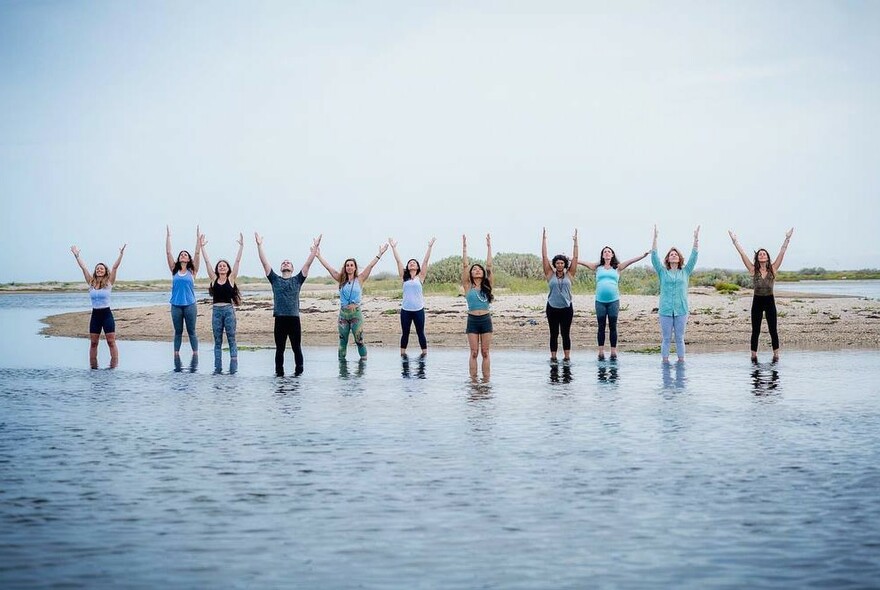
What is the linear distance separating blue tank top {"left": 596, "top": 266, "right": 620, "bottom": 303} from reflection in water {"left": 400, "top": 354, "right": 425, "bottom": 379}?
4028 millimetres

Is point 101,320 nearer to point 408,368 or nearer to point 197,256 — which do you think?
point 197,256

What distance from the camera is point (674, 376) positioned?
1744 cm

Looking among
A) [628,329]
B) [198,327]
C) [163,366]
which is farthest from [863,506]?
[198,327]

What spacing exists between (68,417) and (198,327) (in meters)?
22.9

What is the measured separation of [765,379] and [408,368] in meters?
6.94

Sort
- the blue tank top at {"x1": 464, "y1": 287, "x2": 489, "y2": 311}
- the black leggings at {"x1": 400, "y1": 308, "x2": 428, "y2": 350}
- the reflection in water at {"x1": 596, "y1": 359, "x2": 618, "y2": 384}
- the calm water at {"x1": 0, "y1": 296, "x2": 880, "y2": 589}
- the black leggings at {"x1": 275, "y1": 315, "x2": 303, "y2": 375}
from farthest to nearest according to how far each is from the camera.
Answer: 1. the black leggings at {"x1": 400, "y1": 308, "x2": 428, "y2": 350}
2. the black leggings at {"x1": 275, "y1": 315, "x2": 303, "y2": 375}
3. the reflection in water at {"x1": 596, "y1": 359, "x2": 618, "y2": 384}
4. the blue tank top at {"x1": 464, "y1": 287, "x2": 489, "y2": 311}
5. the calm water at {"x1": 0, "y1": 296, "x2": 880, "y2": 589}

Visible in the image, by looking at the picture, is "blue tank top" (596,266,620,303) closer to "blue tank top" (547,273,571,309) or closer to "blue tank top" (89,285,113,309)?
"blue tank top" (547,273,571,309)

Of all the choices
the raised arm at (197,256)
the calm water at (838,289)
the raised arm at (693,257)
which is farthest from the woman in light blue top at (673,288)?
the calm water at (838,289)

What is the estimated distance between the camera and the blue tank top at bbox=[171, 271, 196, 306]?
2005cm

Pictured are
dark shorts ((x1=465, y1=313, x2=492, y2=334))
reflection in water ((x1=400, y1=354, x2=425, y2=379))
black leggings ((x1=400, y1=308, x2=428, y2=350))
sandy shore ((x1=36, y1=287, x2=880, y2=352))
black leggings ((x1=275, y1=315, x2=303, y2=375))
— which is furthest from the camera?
sandy shore ((x1=36, y1=287, x2=880, y2=352))

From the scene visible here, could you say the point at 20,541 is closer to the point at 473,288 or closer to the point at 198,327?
the point at 473,288

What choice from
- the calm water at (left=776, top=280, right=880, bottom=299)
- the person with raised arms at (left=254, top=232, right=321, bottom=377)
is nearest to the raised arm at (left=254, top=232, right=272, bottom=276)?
the person with raised arms at (left=254, top=232, right=321, bottom=377)

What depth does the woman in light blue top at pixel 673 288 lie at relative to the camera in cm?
1922

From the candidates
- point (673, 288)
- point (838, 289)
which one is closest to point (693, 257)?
point (673, 288)
